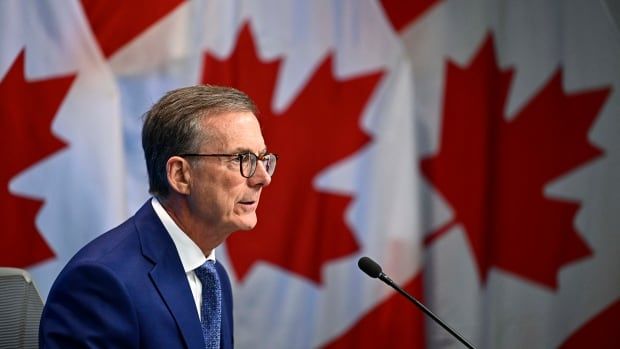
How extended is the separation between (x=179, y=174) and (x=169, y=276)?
22 cm

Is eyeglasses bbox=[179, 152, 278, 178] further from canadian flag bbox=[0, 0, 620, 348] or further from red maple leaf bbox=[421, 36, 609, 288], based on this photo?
red maple leaf bbox=[421, 36, 609, 288]

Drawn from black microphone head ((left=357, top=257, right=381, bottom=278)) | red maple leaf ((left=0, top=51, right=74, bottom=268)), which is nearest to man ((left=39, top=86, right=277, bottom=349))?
black microphone head ((left=357, top=257, right=381, bottom=278))

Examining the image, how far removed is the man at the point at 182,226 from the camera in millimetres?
1513

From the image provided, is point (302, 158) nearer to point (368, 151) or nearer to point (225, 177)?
point (368, 151)

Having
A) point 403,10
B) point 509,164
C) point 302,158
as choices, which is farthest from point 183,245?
point 509,164

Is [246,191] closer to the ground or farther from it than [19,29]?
closer to the ground

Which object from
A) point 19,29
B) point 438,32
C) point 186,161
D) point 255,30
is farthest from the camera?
point 438,32

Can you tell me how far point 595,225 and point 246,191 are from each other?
1.93 meters

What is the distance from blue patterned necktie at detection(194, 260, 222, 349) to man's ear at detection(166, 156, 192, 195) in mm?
178

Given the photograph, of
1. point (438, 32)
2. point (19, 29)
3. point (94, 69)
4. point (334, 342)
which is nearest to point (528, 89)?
point (438, 32)

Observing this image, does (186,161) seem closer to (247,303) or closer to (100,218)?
(100,218)

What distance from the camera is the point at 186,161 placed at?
1658 millimetres

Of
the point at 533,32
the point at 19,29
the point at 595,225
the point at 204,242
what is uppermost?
the point at 19,29

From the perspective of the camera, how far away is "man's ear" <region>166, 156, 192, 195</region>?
5.44 feet
